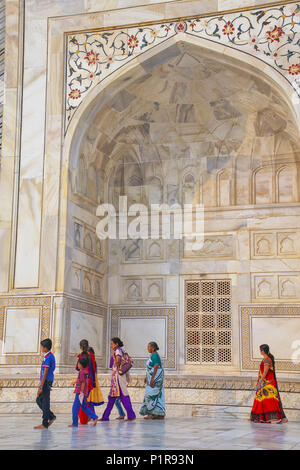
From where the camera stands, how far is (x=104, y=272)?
12.2 metres

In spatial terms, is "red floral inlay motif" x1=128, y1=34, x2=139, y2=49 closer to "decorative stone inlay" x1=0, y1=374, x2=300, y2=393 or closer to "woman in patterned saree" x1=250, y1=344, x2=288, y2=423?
"decorative stone inlay" x1=0, y1=374, x2=300, y2=393

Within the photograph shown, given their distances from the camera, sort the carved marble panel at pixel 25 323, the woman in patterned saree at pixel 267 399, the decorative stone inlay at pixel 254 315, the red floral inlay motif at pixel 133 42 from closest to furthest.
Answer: the woman in patterned saree at pixel 267 399
the carved marble panel at pixel 25 323
the red floral inlay motif at pixel 133 42
the decorative stone inlay at pixel 254 315

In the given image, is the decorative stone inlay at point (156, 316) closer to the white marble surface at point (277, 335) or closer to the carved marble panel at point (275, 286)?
the white marble surface at point (277, 335)

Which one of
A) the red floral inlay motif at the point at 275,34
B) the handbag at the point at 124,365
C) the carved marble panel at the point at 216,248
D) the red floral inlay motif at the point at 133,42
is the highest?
the red floral inlay motif at the point at 133,42

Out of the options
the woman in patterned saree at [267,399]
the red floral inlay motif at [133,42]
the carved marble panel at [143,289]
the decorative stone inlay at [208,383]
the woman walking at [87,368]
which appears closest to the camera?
the woman walking at [87,368]

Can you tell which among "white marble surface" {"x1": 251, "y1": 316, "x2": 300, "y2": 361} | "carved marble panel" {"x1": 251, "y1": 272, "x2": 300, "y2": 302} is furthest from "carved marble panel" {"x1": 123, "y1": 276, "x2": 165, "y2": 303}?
"white marble surface" {"x1": 251, "y1": 316, "x2": 300, "y2": 361}

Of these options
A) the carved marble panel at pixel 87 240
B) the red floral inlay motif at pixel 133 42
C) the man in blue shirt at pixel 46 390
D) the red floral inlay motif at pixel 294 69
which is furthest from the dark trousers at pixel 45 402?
the red floral inlay motif at pixel 133 42

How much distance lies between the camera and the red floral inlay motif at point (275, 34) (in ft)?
33.3

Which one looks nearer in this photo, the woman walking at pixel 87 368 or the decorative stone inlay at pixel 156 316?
the woman walking at pixel 87 368

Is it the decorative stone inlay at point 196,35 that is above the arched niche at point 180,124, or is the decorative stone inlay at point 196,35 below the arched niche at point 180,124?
above

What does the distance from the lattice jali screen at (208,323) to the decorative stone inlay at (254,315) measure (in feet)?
0.87

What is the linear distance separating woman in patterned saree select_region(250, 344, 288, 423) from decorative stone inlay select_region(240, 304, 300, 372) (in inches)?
125
